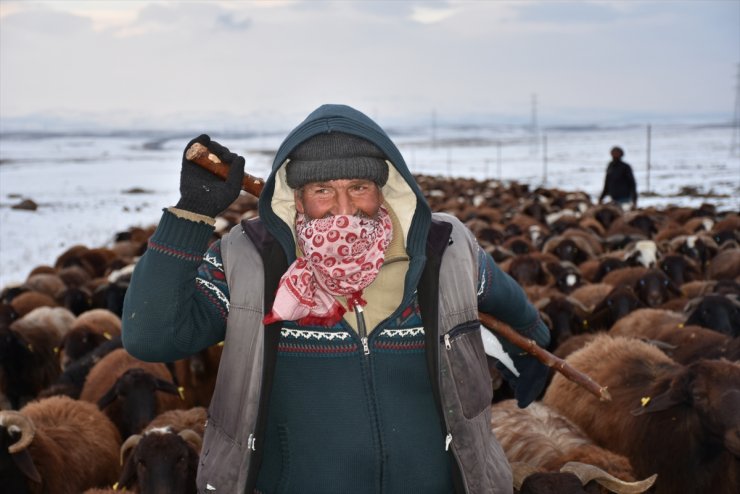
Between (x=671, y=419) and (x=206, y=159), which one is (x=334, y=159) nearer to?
(x=206, y=159)

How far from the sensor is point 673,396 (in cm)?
476

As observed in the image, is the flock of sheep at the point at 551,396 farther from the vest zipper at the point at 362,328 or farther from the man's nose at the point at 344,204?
the man's nose at the point at 344,204

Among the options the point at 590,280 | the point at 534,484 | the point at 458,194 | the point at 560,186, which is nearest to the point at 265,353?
the point at 534,484

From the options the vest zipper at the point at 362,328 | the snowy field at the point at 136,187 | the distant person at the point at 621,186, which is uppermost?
the vest zipper at the point at 362,328

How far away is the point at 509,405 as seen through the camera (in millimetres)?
5582

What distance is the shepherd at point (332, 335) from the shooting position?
94.7 inches

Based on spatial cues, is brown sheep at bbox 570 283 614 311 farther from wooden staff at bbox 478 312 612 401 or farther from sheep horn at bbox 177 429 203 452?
wooden staff at bbox 478 312 612 401

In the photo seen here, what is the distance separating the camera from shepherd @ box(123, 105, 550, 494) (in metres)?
2.41

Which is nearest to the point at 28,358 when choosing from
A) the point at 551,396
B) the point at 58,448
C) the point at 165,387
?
the point at 165,387

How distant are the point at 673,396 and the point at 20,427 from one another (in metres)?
4.34

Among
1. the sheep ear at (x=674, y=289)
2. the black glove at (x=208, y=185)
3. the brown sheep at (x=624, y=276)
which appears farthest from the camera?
the brown sheep at (x=624, y=276)

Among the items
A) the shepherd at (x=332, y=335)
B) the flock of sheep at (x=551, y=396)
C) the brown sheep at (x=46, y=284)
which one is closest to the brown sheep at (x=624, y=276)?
the flock of sheep at (x=551, y=396)

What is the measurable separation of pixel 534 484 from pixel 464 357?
1516 mm

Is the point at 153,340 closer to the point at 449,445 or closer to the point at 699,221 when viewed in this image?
the point at 449,445
